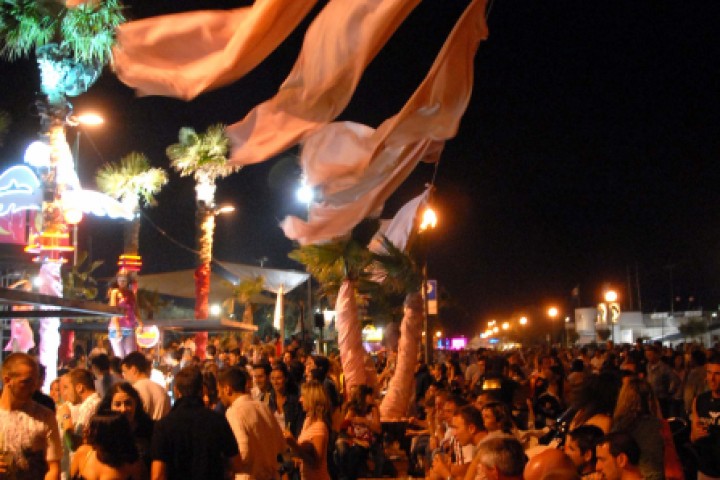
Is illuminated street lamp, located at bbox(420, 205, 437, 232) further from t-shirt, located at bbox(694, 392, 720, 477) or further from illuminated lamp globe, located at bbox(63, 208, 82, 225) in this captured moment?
t-shirt, located at bbox(694, 392, 720, 477)

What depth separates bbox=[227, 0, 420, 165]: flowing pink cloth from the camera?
6453 millimetres

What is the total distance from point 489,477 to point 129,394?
305 cm

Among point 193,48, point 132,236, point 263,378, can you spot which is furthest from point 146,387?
point 132,236

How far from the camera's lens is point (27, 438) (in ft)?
19.2

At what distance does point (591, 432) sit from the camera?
19.5 feet

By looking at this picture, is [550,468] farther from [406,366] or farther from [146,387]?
[406,366]

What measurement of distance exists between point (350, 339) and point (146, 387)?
29.9 ft

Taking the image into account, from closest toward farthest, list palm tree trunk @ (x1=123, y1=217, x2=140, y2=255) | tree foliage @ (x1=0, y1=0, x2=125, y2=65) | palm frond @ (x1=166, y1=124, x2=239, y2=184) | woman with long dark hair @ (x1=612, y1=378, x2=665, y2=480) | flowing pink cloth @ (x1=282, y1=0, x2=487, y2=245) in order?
woman with long dark hair @ (x1=612, y1=378, x2=665, y2=480), flowing pink cloth @ (x1=282, y1=0, x2=487, y2=245), tree foliage @ (x1=0, y1=0, x2=125, y2=65), palm tree trunk @ (x1=123, y1=217, x2=140, y2=255), palm frond @ (x1=166, y1=124, x2=239, y2=184)

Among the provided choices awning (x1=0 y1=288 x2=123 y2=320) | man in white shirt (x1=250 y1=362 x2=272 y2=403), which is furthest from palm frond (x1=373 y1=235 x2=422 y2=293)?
man in white shirt (x1=250 y1=362 x2=272 y2=403)

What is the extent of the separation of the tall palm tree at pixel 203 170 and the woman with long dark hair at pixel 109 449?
29461 millimetres

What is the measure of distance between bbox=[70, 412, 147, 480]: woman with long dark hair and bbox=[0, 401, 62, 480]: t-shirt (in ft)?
1.75

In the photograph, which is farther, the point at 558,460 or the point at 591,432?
the point at 591,432

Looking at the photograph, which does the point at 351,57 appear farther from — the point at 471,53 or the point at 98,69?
the point at 98,69

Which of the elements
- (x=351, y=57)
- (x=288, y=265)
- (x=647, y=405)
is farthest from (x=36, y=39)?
(x=288, y=265)
